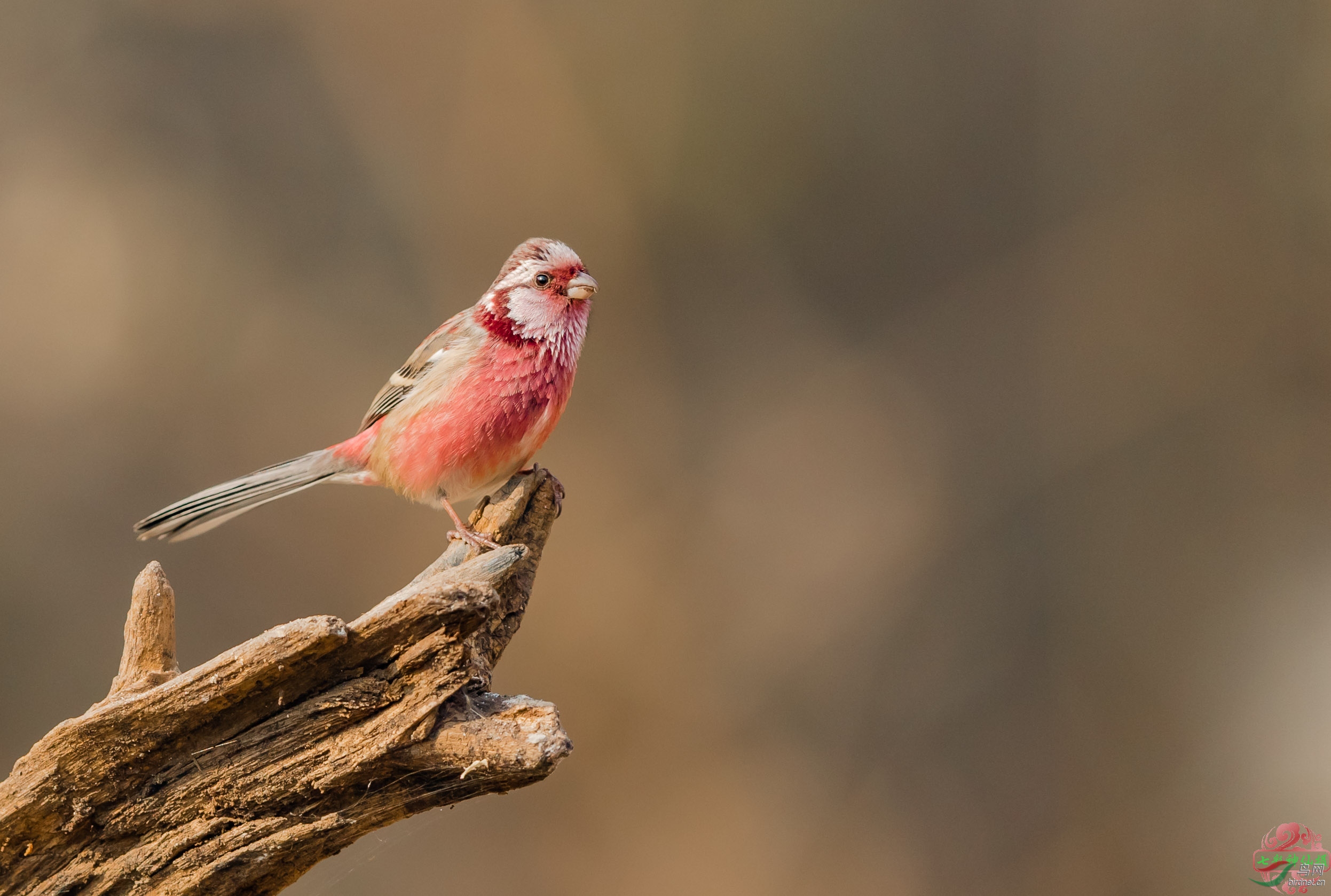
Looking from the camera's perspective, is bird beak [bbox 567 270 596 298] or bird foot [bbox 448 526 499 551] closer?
bird foot [bbox 448 526 499 551]

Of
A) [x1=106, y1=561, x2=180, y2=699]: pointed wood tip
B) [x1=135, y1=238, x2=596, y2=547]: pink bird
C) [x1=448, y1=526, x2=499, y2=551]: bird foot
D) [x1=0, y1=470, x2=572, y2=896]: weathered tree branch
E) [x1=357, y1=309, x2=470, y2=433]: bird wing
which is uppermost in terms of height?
[x1=357, y1=309, x2=470, y2=433]: bird wing

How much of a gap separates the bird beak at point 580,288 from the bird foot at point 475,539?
1.94 ft

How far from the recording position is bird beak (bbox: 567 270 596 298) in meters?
2.42

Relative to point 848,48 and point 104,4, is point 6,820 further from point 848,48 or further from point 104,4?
point 848,48

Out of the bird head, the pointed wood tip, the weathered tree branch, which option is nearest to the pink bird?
the bird head

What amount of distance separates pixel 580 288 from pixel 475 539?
0.64 meters

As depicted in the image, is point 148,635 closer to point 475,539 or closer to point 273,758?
point 273,758

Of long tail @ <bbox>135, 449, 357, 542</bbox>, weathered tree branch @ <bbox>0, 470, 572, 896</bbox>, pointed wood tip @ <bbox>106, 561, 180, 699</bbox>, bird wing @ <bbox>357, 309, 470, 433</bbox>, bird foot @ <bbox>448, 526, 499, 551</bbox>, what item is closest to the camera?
weathered tree branch @ <bbox>0, 470, 572, 896</bbox>

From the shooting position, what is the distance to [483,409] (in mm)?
2385

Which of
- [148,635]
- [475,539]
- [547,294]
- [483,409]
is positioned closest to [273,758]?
[148,635]

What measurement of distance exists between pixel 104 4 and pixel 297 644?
3323mm

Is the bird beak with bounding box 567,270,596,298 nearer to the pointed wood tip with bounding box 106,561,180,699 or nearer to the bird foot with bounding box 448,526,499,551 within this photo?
the bird foot with bounding box 448,526,499,551

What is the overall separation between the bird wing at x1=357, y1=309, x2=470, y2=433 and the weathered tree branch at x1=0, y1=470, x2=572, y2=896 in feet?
3.32

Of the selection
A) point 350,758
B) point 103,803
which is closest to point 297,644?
point 350,758
